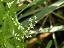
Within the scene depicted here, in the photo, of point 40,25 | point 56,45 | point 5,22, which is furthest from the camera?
point 40,25

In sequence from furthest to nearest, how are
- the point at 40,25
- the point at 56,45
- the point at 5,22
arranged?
the point at 40,25 < the point at 56,45 < the point at 5,22

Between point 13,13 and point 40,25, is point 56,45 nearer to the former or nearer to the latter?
point 40,25

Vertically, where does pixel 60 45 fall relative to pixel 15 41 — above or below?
below

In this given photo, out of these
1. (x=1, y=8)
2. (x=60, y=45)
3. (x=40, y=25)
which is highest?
(x=1, y=8)

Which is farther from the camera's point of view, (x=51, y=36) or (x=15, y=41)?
(x=51, y=36)

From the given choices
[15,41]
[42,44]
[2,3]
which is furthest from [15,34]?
[42,44]

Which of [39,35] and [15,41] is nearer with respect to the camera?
[15,41]

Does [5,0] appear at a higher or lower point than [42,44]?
higher

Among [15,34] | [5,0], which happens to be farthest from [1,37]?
[5,0]

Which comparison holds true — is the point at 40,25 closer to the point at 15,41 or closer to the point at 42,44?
the point at 42,44
